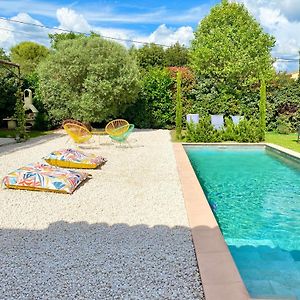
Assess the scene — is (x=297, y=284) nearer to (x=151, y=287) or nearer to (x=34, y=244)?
(x=151, y=287)

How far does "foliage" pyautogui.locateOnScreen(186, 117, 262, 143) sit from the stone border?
29.2ft

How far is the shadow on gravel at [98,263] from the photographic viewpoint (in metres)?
3.02

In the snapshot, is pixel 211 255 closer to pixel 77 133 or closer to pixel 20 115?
pixel 77 133

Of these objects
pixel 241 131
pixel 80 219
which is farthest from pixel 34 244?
pixel 241 131

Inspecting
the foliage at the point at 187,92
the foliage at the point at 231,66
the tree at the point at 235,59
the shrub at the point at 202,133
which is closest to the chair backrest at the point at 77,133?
the shrub at the point at 202,133

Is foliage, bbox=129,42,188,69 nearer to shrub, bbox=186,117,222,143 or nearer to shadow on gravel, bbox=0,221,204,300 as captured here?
shrub, bbox=186,117,222,143

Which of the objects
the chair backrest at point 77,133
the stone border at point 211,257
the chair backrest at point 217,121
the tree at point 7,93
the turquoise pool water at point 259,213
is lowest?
the turquoise pool water at point 259,213

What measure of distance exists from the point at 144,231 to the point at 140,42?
1509 inches

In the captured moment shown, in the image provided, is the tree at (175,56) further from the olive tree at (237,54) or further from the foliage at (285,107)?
the foliage at (285,107)

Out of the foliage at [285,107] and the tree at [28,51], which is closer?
the foliage at [285,107]

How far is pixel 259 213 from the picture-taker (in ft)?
21.1

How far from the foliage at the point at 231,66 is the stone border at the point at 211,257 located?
1380 centimetres

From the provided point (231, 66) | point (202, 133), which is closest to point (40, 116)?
point (202, 133)

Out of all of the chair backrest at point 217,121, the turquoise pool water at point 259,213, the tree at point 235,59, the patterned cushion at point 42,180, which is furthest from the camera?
the tree at point 235,59
